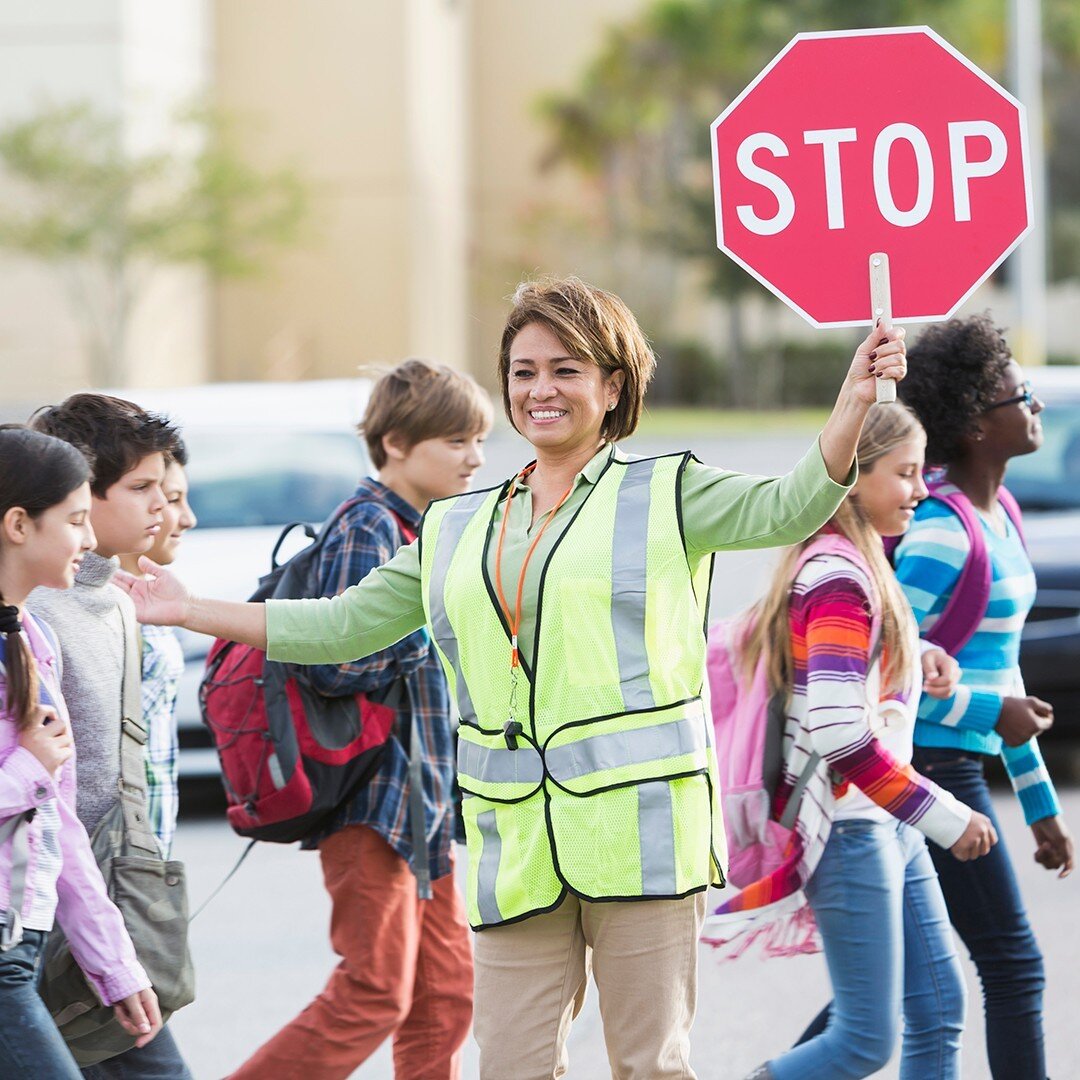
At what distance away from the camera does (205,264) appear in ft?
112

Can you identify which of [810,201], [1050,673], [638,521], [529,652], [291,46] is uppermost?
[291,46]

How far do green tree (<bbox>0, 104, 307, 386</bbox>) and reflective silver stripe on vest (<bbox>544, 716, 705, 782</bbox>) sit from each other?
30.5 metres

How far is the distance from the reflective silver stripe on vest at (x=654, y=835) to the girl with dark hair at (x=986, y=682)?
3.98 ft

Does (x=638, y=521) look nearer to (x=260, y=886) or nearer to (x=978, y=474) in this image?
(x=978, y=474)

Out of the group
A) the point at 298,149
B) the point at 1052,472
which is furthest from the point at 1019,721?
the point at 298,149

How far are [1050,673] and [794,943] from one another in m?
4.58

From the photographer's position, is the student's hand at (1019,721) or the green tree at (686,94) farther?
the green tree at (686,94)

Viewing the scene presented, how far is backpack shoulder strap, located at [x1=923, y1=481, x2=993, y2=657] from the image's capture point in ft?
13.3

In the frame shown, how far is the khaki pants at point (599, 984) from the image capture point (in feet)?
10.1

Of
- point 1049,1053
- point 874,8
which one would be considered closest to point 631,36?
point 874,8

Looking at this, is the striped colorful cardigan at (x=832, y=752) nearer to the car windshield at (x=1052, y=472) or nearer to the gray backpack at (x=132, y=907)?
the gray backpack at (x=132, y=907)

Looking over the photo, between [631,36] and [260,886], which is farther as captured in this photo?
[631,36]

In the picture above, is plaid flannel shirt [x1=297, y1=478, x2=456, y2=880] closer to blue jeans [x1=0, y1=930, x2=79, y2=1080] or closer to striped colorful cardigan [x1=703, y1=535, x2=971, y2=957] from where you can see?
striped colorful cardigan [x1=703, y1=535, x2=971, y2=957]

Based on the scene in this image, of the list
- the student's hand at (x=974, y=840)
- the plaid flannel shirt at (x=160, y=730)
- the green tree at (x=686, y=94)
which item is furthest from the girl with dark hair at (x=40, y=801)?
the green tree at (x=686, y=94)
